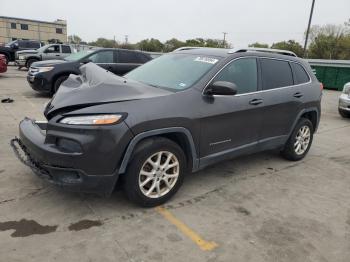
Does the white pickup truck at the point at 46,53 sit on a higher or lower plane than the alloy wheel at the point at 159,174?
higher

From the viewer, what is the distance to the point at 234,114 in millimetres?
4062

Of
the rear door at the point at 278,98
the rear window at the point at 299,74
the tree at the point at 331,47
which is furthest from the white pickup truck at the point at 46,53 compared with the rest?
the tree at the point at 331,47

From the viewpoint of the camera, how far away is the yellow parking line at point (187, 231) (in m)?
2.99

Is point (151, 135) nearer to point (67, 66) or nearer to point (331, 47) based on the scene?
point (67, 66)

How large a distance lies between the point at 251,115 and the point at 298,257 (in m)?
1.91

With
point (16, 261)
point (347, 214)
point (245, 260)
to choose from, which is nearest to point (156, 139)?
point (245, 260)

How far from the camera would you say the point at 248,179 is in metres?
4.56

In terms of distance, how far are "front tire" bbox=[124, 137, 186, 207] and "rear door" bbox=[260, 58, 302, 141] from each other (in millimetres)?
1591

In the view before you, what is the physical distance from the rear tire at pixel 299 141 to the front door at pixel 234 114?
3.28ft

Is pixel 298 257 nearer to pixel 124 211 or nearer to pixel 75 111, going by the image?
pixel 124 211

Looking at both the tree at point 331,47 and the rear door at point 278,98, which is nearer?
the rear door at point 278,98

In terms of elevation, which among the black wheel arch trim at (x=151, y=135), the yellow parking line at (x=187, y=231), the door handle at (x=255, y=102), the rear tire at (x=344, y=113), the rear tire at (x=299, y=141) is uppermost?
the door handle at (x=255, y=102)

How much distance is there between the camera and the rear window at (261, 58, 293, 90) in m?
4.58

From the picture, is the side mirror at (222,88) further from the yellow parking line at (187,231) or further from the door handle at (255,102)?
the yellow parking line at (187,231)
